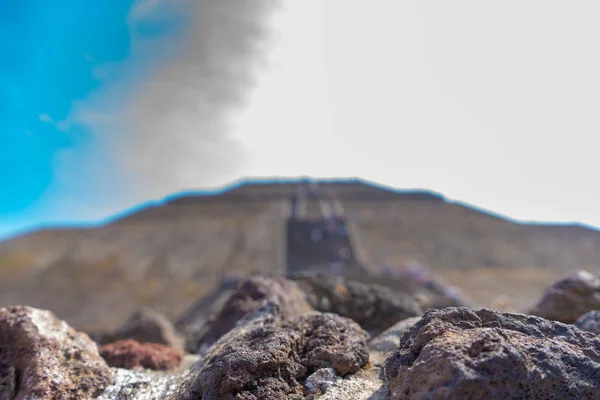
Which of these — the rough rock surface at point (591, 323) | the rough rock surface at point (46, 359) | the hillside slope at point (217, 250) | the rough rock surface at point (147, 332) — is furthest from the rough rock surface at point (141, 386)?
the hillside slope at point (217, 250)

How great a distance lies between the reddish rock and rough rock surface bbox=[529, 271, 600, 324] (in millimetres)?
5274

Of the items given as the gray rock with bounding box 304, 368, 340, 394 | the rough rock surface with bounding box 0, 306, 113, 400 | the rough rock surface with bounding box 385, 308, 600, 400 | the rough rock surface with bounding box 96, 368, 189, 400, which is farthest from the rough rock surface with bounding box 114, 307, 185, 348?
the rough rock surface with bounding box 385, 308, 600, 400

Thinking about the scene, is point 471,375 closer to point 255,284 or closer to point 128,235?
point 255,284

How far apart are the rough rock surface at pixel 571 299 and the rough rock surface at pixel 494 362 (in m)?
4.06

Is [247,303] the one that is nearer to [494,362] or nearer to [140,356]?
[140,356]

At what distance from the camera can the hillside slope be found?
32.0 m

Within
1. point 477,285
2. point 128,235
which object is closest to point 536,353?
point 477,285

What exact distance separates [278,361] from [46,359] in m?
1.99

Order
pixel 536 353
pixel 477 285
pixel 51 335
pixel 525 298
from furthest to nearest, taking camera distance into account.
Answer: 1. pixel 477 285
2. pixel 525 298
3. pixel 51 335
4. pixel 536 353

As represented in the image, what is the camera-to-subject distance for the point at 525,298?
26203mm

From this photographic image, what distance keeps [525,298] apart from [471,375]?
26972mm

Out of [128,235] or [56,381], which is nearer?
[56,381]

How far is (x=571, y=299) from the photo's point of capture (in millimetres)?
6887

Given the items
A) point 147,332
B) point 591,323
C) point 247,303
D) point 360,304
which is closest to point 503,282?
point 147,332
